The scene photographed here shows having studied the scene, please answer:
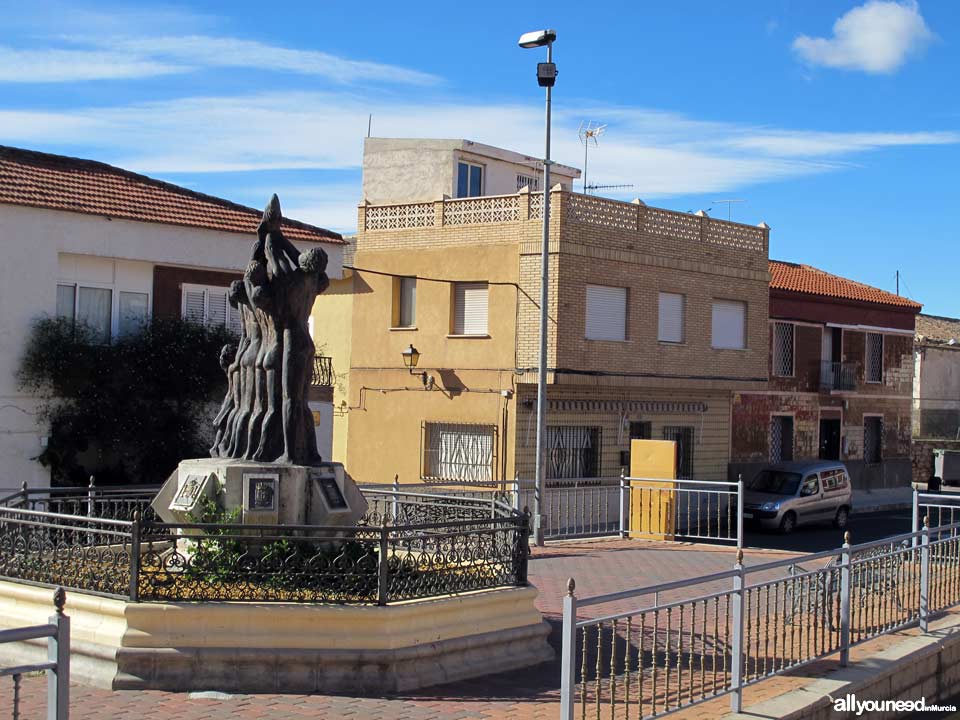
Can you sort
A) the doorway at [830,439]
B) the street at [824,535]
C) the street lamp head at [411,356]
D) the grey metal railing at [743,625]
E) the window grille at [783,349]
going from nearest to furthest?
the grey metal railing at [743,625]
the street at [824,535]
the street lamp head at [411,356]
the window grille at [783,349]
the doorway at [830,439]

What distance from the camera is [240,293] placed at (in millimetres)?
10867

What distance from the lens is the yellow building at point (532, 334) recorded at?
25.2 meters

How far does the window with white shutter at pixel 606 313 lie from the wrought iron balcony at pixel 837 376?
9679 mm

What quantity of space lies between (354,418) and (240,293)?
1747 centimetres

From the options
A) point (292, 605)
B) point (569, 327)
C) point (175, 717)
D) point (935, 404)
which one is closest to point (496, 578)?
point (292, 605)

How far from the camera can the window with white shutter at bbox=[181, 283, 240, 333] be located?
826 inches

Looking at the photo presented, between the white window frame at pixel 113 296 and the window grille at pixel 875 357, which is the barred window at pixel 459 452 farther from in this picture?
the window grille at pixel 875 357

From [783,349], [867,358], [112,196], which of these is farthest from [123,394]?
[867,358]

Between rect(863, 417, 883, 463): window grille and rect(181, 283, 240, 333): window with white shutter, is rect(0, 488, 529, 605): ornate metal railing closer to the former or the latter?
rect(181, 283, 240, 333): window with white shutter

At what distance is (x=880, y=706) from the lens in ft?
31.3

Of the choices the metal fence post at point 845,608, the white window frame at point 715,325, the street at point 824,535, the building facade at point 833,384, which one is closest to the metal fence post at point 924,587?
the metal fence post at point 845,608

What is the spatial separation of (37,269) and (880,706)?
14.6 metres

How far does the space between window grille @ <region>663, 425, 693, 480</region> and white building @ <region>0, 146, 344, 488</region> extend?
9.68 meters

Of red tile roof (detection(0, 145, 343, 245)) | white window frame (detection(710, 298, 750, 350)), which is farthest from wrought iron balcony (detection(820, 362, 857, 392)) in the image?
red tile roof (detection(0, 145, 343, 245))
